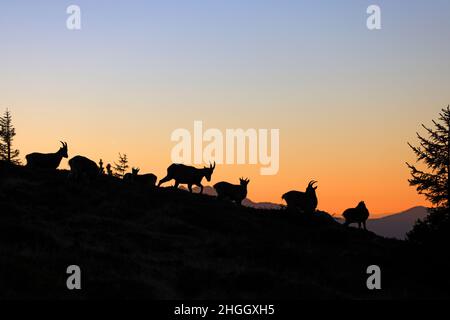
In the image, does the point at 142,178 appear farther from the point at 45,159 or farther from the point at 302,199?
the point at 302,199

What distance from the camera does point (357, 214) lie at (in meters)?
46.2

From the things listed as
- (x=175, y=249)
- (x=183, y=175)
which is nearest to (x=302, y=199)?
(x=183, y=175)

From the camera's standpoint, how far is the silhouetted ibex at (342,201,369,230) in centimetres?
4606

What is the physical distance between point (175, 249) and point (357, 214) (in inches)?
784

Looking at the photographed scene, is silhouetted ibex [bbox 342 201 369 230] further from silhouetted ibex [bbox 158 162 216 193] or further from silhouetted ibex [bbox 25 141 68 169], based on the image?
silhouetted ibex [bbox 25 141 68 169]

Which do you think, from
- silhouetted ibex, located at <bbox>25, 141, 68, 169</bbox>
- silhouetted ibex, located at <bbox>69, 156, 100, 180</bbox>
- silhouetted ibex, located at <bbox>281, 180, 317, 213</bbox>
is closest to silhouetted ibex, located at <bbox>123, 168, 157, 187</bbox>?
silhouetted ibex, located at <bbox>25, 141, 68, 169</bbox>

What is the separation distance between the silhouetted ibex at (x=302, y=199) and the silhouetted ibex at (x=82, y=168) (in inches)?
522

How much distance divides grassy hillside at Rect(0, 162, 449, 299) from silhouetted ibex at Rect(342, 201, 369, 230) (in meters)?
1.54

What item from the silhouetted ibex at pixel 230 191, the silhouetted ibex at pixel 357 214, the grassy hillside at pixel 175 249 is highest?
the silhouetted ibex at pixel 230 191

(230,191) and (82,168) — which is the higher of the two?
(82,168)

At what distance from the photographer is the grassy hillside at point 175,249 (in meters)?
21.4

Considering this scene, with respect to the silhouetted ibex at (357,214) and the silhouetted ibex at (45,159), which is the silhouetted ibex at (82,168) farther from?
the silhouetted ibex at (357,214)

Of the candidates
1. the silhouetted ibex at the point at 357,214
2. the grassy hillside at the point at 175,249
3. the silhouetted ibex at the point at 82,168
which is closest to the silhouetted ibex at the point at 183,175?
the grassy hillside at the point at 175,249
